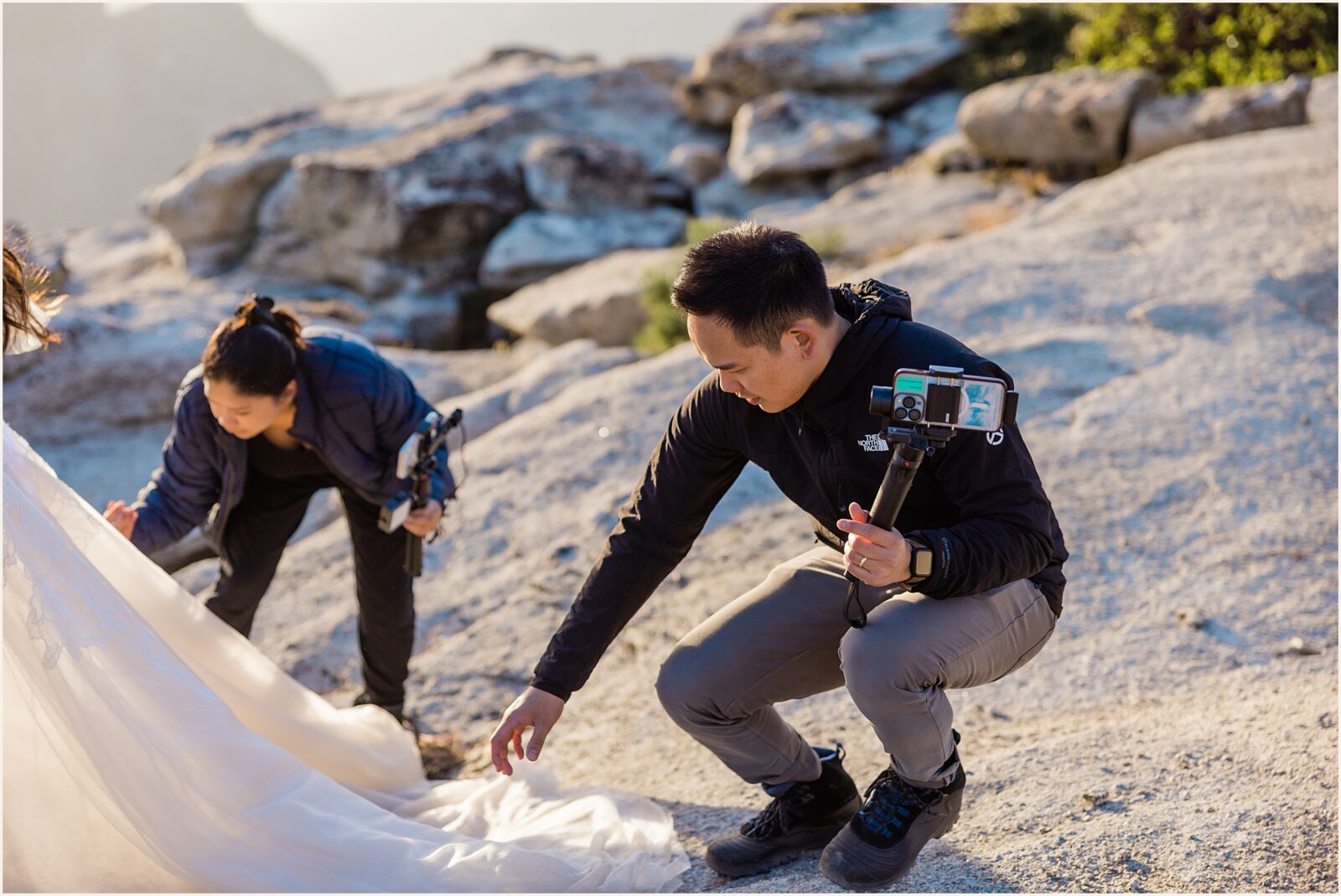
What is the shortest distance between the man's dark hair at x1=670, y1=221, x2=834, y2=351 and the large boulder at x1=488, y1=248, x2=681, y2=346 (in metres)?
7.50

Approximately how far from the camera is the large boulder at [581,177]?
1459cm

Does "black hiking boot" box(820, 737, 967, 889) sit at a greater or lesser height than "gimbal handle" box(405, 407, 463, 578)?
lesser

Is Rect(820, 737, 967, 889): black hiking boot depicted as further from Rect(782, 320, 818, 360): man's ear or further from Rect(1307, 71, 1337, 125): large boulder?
Rect(1307, 71, 1337, 125): large boulder

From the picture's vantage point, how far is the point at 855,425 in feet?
9.05

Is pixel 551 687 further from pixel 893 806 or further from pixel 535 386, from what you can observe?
pixel 535 386

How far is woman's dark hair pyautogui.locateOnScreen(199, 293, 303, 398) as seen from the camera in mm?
3496

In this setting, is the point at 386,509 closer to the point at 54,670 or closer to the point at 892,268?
the point at 54,670

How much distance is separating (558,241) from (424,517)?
34.4ft

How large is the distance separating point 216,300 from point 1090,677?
32.3 ft

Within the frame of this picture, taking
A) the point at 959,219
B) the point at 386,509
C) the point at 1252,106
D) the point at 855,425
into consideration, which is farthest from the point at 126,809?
the point at 1252,106

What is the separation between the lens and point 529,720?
2836 mm

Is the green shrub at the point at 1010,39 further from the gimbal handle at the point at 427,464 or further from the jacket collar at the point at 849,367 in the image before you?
the jacket collar at the point at 849,367

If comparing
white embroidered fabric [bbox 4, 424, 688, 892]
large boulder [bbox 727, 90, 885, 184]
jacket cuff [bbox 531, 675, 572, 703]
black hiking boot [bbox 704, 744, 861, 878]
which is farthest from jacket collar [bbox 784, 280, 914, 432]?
large boulder [bbox 727, 90, 885, 184]

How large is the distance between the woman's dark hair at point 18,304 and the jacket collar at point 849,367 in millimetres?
1973
